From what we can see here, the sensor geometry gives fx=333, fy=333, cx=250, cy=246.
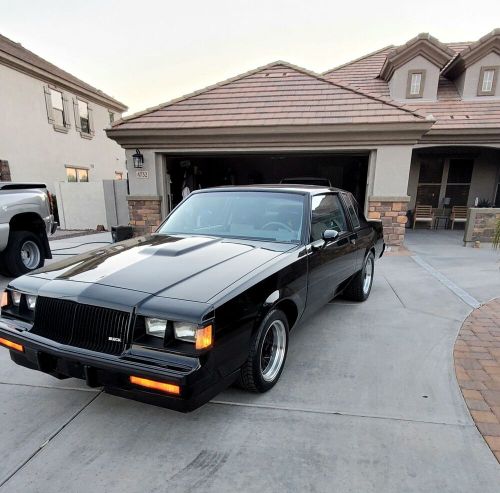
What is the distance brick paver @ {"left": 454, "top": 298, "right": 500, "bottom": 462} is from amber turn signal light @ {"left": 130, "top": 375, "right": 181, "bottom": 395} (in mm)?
1997

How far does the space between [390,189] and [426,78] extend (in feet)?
20.0

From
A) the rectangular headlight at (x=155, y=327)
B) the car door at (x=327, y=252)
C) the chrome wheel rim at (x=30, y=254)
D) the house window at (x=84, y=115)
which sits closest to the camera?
the rectangular headlight at (x=155, y=327)

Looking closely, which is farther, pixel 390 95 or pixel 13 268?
pixel 390 95

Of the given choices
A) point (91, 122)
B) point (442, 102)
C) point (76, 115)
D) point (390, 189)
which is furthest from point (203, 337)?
point (91, 122)

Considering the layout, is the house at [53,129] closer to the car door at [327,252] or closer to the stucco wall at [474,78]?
the car door at [327,252]

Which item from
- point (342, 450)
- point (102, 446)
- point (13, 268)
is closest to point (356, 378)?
point (342, 450)

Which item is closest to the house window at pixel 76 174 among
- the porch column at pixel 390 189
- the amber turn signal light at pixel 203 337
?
the porch column at pixel 390 189

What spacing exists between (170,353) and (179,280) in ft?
1.55

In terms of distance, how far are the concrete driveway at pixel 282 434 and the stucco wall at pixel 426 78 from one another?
34.9ft

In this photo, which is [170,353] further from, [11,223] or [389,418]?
[11,223]

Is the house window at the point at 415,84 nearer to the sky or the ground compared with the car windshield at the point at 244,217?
nearer to the sky

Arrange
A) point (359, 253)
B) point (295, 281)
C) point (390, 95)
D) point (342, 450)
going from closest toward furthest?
point (342, 450)
point (295, 281)
point (359, 253)
point (390, 95)

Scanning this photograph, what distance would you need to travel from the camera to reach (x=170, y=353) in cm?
188

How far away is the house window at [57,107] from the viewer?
15125mm
